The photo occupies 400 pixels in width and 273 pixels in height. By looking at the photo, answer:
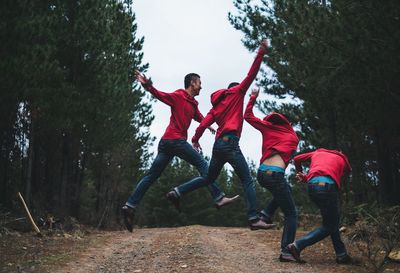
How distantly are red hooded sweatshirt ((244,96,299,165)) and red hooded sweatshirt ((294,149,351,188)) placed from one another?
56 centimetres

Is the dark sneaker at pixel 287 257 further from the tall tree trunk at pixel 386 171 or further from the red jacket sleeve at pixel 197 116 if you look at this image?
the tall tree trunk at pixel 386 171

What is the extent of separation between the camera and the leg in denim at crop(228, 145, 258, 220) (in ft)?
20.0

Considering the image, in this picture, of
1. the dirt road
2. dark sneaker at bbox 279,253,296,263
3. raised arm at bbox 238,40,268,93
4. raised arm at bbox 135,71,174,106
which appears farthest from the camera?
dark sneaker at bbox 279,253,296,263

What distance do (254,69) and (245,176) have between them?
1.37 metres

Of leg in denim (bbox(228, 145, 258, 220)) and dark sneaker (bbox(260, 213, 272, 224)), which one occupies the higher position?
leg in denim (bbox(228, 145, 258, 220))

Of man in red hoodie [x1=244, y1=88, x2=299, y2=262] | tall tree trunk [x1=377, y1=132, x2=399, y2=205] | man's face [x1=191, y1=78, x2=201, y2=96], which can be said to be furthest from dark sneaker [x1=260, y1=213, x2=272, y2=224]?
tall tree trunk [x1=377, y1=132, x2=399, y2=205]

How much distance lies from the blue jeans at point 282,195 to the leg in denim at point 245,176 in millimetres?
366

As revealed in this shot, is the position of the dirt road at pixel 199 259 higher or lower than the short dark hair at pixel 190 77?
lower

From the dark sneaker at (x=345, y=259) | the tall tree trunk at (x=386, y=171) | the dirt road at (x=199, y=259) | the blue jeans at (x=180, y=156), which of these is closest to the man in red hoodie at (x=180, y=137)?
the blue jeans at (x=180, y=156)

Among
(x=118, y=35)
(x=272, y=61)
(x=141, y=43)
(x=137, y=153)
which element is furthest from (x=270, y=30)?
(x=137, y=153)

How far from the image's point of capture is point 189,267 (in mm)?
6918

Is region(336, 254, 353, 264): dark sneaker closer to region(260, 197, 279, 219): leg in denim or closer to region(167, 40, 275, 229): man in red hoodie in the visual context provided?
region(260, 197, 279, 219): leg in denim

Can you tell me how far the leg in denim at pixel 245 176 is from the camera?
6086 millimetres

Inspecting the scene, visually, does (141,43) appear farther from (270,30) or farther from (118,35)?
(270,30)
